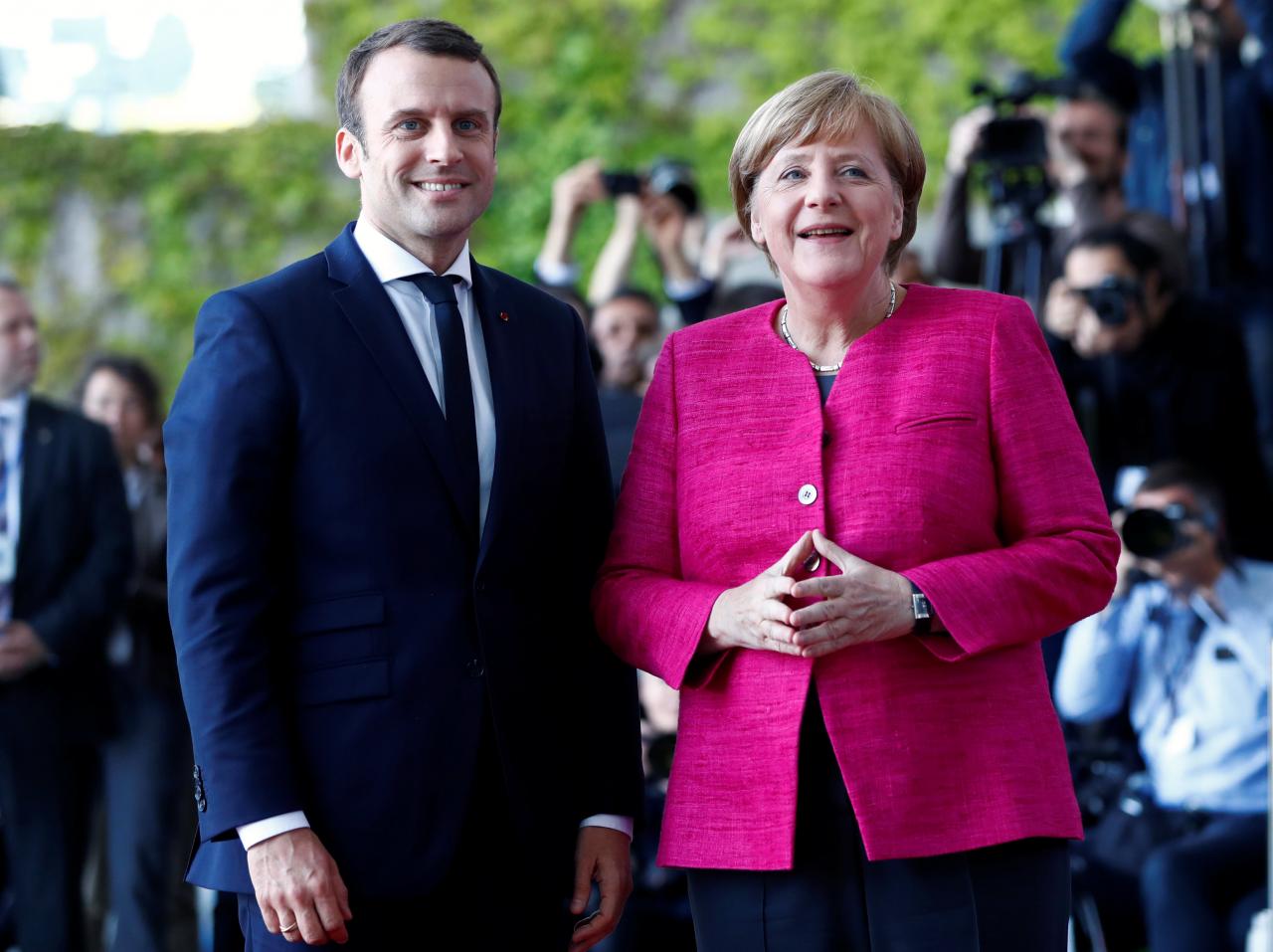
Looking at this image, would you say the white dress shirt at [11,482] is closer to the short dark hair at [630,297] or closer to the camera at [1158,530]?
the short dark hair at [630,297]

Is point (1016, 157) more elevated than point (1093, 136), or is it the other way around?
point (1093, 136)

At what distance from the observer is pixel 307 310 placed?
6.83ft

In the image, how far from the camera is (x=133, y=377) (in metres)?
5.18

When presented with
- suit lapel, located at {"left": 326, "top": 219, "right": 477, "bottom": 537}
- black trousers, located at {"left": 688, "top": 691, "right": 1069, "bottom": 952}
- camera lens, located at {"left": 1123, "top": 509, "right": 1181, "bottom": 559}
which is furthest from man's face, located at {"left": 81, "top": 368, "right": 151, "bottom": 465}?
black trousers, located at {"left": 688, "top": 691, "right": 1069, "bottom": 952}

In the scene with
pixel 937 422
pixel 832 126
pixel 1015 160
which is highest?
pixel 1015 160

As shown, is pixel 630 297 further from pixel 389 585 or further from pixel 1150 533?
pixel 389 585

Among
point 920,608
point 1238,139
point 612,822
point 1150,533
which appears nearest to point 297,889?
point 612,822

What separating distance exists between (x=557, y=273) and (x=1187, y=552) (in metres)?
2.03

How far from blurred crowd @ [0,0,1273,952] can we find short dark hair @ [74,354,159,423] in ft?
0.03

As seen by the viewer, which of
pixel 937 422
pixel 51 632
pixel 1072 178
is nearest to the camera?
pixel 937 422

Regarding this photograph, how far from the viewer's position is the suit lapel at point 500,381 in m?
2.09

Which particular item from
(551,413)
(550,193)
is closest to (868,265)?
(551,413)

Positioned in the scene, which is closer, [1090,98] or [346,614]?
[346,614]

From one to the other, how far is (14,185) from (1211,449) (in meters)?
7.40
